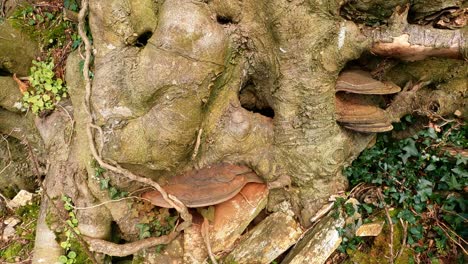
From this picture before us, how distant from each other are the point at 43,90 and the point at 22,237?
2.32 m

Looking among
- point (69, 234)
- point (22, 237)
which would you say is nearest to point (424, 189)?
point (69, 234)

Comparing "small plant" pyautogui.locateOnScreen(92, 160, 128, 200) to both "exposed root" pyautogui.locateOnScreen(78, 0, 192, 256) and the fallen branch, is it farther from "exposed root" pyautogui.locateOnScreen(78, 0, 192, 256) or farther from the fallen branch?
the fallen branch

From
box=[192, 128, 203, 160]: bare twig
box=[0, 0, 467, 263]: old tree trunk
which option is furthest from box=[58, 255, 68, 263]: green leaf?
box=[192, 128, 203, 160]: bare twig

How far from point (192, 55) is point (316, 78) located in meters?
1.41

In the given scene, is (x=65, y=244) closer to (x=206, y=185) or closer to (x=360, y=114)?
(x=206, y=185)

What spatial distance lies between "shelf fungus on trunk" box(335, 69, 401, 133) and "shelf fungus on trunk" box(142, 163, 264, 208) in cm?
131

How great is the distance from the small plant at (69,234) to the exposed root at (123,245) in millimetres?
272

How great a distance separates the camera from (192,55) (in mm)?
3586

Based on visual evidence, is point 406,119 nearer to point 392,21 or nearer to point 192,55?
point 392,21

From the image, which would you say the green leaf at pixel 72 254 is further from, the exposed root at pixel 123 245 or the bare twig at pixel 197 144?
the bare twig at pixel 197 144

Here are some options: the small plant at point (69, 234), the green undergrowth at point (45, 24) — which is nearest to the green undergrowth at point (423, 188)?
the small plant at point (69, 234)

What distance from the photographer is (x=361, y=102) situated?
4387mm

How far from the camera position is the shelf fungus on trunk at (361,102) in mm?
3990

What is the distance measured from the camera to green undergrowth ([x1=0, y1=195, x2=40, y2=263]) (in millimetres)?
5645
